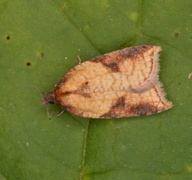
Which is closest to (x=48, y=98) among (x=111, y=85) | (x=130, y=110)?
(x=111, y=85)

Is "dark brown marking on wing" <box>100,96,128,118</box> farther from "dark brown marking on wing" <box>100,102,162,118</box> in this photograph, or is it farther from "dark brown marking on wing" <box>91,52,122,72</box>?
"dark brown marking on wing" <box>91,52,122,72</box>

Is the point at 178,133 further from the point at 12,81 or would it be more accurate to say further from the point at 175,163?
the point at 12,81

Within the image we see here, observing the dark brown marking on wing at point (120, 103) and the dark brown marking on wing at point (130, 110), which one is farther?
the dark brown marking on wing at point (120, 103)

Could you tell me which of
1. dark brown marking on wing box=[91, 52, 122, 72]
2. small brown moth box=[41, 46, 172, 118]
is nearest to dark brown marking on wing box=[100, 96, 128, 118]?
small brown moth box=[41, 46, 172, 118]

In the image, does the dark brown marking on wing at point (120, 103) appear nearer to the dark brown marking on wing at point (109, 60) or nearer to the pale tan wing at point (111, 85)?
the pale tan wing at point (111, 85)

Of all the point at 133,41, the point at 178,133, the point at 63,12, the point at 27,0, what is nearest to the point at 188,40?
the point at 133,41

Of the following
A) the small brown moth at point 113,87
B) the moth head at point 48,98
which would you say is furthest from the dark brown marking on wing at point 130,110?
the moth head at point 48,98
